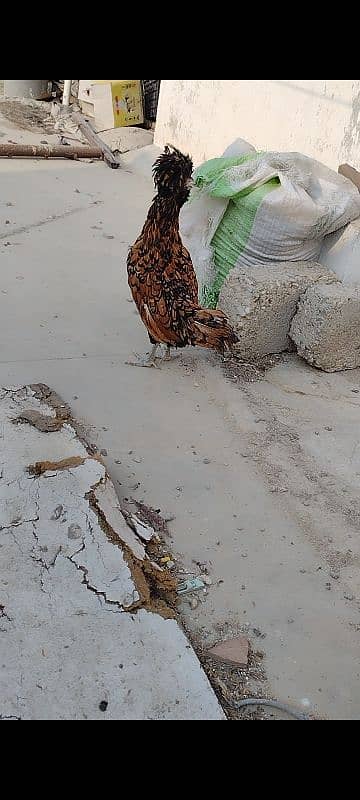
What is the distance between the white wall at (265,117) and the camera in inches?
184

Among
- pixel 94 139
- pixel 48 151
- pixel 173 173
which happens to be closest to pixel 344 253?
pixel 173 173

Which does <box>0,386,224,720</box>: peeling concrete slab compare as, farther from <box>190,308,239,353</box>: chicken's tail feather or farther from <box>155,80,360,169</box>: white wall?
<box>155,80,360,169</box>: white wall

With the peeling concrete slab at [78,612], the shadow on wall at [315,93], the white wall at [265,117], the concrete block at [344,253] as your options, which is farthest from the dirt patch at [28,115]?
the peeling concrete slab at [78,612]

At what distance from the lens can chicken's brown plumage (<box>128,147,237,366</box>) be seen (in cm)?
364

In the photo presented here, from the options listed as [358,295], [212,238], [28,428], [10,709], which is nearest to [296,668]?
[10,709]

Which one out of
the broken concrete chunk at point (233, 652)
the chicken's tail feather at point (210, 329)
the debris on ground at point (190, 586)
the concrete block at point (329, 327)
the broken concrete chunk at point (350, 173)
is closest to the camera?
the broken concrete chunk at point (233, 652)

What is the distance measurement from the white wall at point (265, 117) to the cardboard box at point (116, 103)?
29.2 inches

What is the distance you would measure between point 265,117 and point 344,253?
2.08 meters

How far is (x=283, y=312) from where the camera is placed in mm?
4020

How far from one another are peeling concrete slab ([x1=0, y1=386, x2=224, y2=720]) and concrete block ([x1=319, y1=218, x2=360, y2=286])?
212 centimetres

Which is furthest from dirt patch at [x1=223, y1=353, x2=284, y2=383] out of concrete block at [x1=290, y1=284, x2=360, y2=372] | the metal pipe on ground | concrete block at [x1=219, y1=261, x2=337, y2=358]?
the metal pipe on ground

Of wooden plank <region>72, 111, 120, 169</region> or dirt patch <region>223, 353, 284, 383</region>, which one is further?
wooden plank <region>72, 111, 120, 169</region>

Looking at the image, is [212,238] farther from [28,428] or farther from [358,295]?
[28,428]

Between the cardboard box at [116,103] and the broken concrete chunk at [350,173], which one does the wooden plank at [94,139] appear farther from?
the broken concrete chunk at [350,173]
